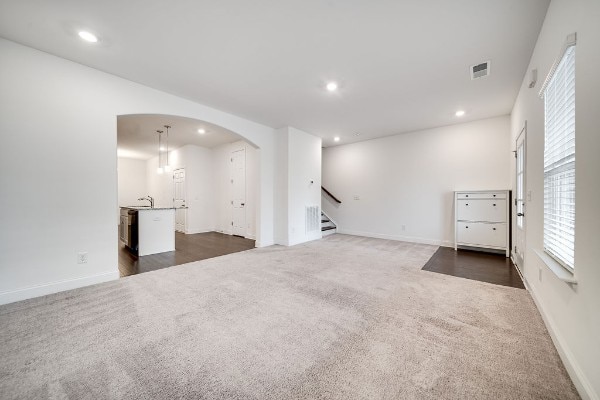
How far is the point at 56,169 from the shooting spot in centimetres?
276

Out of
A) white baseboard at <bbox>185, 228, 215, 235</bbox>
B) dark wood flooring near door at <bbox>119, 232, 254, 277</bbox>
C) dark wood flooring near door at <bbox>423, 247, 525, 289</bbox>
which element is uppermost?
white baseboard at <bbox>185, 228, 215, 235</bbox>

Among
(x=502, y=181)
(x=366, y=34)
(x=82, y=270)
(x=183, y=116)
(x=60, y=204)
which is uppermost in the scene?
(x=366, y=34)

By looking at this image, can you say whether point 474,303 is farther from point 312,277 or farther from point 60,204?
point 60,204

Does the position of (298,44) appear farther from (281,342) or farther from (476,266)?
(476,266)

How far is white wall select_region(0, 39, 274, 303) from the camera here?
2500 mm

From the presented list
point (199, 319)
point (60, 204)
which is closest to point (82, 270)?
point (60, 204)

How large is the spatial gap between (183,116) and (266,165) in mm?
2038

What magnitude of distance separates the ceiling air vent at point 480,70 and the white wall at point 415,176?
2.30m

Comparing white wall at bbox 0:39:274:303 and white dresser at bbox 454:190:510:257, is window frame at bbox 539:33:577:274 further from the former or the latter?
white wall at bbox 0:39:274:303

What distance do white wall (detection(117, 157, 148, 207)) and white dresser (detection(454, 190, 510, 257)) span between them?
11.2m

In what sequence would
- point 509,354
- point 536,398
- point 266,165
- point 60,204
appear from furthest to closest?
point 266,165 < point 60,204 < point 509,354 < point 536,398

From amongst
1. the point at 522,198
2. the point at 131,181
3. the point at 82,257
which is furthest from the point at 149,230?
the point at 522,198

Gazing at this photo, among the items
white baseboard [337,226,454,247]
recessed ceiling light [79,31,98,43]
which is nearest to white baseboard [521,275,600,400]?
white baseboard [337,226,454,247]

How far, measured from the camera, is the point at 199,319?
2.13 metres
